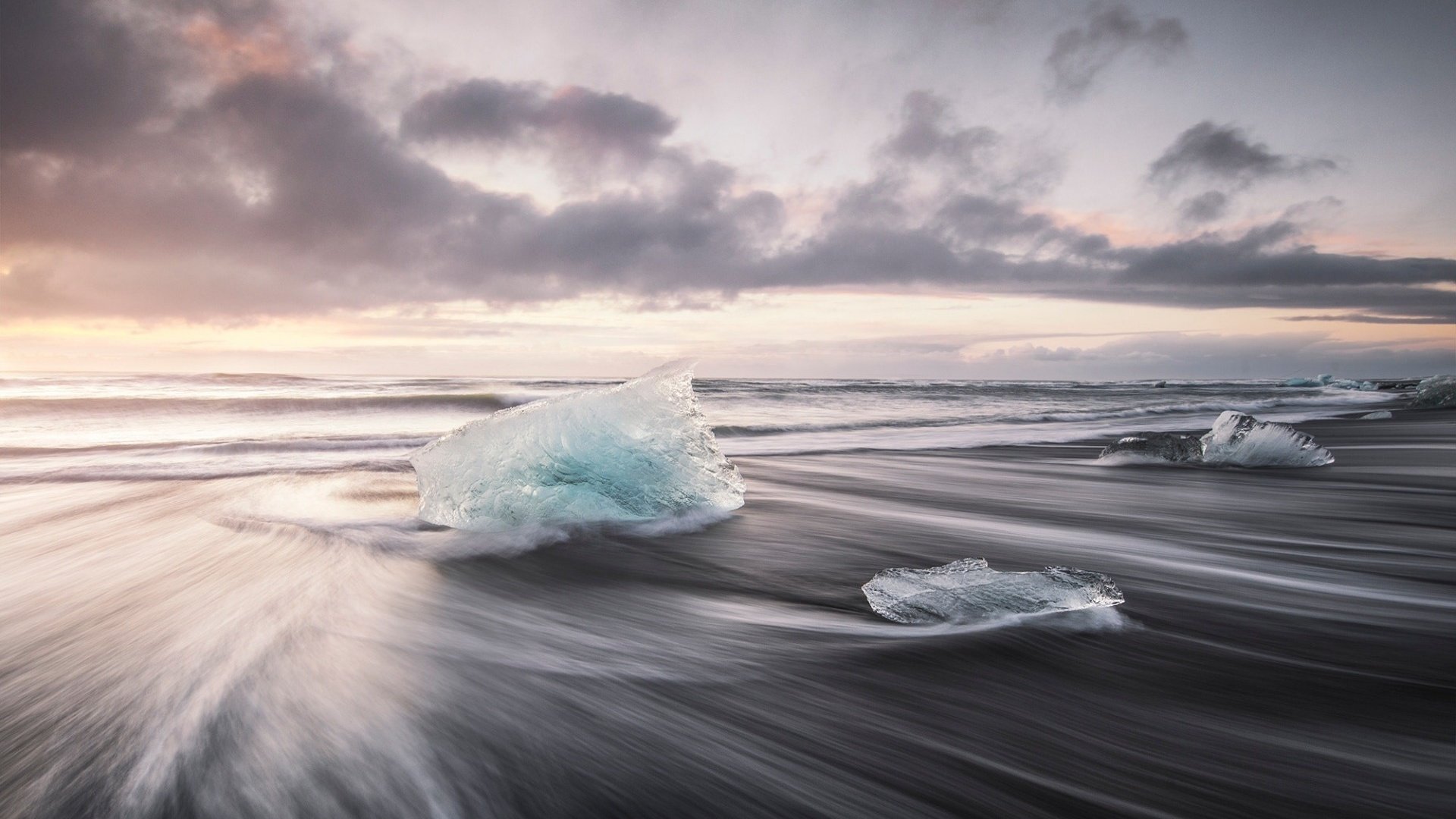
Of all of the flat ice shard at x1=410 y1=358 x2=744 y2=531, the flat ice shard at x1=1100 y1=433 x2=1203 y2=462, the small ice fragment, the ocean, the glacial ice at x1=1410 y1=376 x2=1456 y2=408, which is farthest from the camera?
the glacial ice at x1=1410 y1=376 x2=1456 y2=408

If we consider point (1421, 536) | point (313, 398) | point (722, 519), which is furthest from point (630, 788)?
point (313, 398)

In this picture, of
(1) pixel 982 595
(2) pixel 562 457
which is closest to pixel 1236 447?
(1) pixel 982 595

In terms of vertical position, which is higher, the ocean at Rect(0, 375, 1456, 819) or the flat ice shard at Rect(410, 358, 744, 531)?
the flat ice shard at Rect(410, 358, 744, 531)

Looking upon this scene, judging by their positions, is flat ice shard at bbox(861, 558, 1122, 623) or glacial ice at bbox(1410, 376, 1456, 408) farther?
glacial ice at bbox(1410, 376, 1456, 408)

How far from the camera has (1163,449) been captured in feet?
18.2

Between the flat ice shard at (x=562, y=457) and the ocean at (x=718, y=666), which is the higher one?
the flat ice shard at (x=562, y=457)

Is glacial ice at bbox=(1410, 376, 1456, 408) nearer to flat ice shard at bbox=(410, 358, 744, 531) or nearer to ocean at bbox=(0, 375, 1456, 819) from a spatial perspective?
ocean at bbox=(0, 375, 1456, 819)

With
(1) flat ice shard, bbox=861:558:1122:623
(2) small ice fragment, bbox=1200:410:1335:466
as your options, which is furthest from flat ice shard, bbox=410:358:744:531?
(2) small ice fragment, bbox=1200:410:1335:466

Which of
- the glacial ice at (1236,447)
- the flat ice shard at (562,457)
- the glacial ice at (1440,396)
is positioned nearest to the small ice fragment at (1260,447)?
the glacial ice at (1236,447)

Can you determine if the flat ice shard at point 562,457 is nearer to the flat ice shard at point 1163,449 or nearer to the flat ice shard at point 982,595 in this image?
the flat ice shard at point 982,595

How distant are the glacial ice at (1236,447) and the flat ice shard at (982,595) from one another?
4203mm

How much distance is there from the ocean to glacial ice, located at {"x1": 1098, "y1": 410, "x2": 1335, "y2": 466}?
1.59 meters

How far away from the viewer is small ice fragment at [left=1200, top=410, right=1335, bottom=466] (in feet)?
17.4

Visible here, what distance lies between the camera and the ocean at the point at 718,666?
3.86 ft
